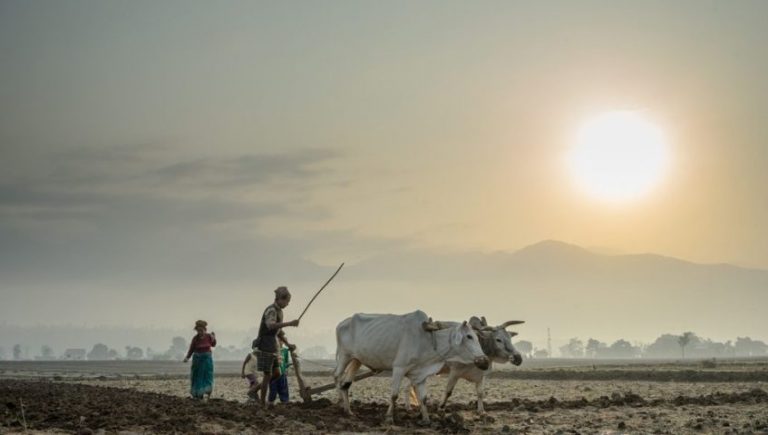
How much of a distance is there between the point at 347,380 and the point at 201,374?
432 centimetres

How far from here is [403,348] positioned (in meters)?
17.8

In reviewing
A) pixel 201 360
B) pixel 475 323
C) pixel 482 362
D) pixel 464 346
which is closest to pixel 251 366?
pixel 201 360

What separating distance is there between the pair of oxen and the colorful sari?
371 cm

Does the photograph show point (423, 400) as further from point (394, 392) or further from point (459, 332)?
point (459, 332)

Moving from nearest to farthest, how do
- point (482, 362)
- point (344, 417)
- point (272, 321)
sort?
point (344, 417), point (482, 362), point (272, 321)

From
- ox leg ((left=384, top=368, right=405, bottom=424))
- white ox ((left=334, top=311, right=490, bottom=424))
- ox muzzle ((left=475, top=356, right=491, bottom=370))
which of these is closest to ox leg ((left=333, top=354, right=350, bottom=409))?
white ox ((left=334, top=311, right=490, bottom=424))

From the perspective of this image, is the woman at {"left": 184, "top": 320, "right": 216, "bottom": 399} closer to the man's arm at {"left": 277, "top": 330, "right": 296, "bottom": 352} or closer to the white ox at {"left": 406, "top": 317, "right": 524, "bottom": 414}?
the man's arm at {"left": 277, "top": 330, "right": 296, "bottom": 352}

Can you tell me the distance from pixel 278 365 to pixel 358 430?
3.67 meters

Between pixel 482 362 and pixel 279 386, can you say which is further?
pixel 279 386

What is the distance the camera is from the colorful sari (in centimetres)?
2089

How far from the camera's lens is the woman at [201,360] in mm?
20766

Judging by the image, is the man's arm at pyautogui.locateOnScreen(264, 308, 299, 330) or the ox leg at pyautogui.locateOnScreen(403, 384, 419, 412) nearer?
the man's arm at pyautogui.locateOnScreen(264, 308, 299, 330)

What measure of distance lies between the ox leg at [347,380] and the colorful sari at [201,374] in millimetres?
3682

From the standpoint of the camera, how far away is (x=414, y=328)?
1800 cm
